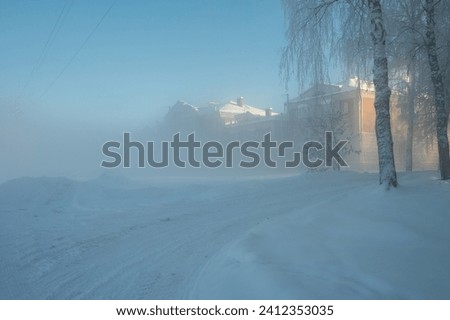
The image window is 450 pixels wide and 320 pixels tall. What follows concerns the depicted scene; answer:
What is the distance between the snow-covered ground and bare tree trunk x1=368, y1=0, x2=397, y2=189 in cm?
57

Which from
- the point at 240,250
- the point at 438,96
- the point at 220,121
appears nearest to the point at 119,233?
the point at 240,250

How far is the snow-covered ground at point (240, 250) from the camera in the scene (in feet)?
11.6

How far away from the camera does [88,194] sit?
38.3ft

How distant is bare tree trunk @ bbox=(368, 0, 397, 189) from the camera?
6816 millimetres

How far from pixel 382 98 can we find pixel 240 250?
4535 mm

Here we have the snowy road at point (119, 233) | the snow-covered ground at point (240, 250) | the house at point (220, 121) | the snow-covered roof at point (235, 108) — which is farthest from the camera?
the snow-covered roof at point (235, 108)

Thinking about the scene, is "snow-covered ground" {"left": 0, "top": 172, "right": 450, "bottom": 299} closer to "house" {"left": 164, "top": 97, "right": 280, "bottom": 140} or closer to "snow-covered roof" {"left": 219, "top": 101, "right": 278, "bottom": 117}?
"house" {"left": 164, "top": 97, "right": 280, "bottom": 140}

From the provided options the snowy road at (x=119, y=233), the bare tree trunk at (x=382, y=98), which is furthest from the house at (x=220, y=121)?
the bare tree trunk at (x=382, y=98)

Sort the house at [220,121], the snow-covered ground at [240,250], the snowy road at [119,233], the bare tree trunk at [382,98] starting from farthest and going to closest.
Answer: the house at [220,121], the bare tree trunk at [382,98], the snowy road at [119,233], the snow-covered ground at [240,250]

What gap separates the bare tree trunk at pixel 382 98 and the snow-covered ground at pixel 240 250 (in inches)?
22.6

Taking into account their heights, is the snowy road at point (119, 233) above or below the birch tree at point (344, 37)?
below

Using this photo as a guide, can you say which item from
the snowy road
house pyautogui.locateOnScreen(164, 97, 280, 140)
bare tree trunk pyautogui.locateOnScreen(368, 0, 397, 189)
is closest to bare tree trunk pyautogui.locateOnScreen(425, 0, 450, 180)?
bare tree trunk pyautogui.locateOnScreen(368, 0, 397, 189)

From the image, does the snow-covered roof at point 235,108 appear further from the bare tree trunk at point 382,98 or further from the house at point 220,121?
the bare tree trunk at point 382,98

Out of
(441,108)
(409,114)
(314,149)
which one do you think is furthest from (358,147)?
(441,108)
